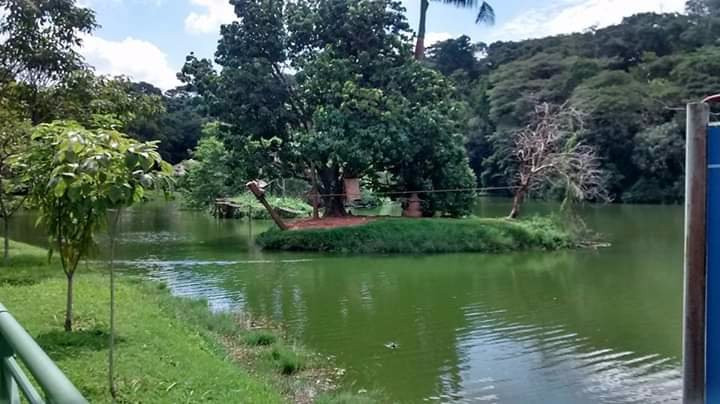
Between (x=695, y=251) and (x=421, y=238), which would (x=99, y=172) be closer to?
(x=695, y=251)

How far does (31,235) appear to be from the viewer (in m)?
20.6

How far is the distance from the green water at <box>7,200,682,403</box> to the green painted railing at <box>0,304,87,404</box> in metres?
5.18

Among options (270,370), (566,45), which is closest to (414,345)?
(270,370)

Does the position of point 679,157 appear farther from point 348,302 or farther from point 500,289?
point 348,302

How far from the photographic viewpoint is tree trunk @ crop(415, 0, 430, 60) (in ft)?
73.4

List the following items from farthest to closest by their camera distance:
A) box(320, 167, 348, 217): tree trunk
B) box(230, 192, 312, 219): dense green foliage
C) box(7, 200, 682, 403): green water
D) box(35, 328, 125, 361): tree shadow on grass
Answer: box(230, 192, 312, 219): dense green foliage, box(320, 167, 348, 217): tree trunk, box(7, 200, 682, 403): green water, box(35, 328, 125, 361): tree shadow on grass

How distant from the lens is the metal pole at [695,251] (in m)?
3.27

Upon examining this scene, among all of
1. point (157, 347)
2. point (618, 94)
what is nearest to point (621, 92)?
point (618, 94)

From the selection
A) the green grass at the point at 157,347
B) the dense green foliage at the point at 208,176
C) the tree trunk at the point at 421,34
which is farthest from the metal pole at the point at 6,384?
the dense green foliage at the point at 208,176

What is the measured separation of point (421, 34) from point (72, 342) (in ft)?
62.5

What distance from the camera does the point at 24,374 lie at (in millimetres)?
1699

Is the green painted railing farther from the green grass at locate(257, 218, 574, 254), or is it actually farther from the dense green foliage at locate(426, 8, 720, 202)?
the dense green foliage at locate(426, 8, 720, 202)

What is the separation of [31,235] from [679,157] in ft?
103

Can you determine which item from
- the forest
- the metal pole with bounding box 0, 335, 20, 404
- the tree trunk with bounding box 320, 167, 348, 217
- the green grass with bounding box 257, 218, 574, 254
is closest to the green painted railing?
the metal pole with bounding box 0, 335, 20, 404
